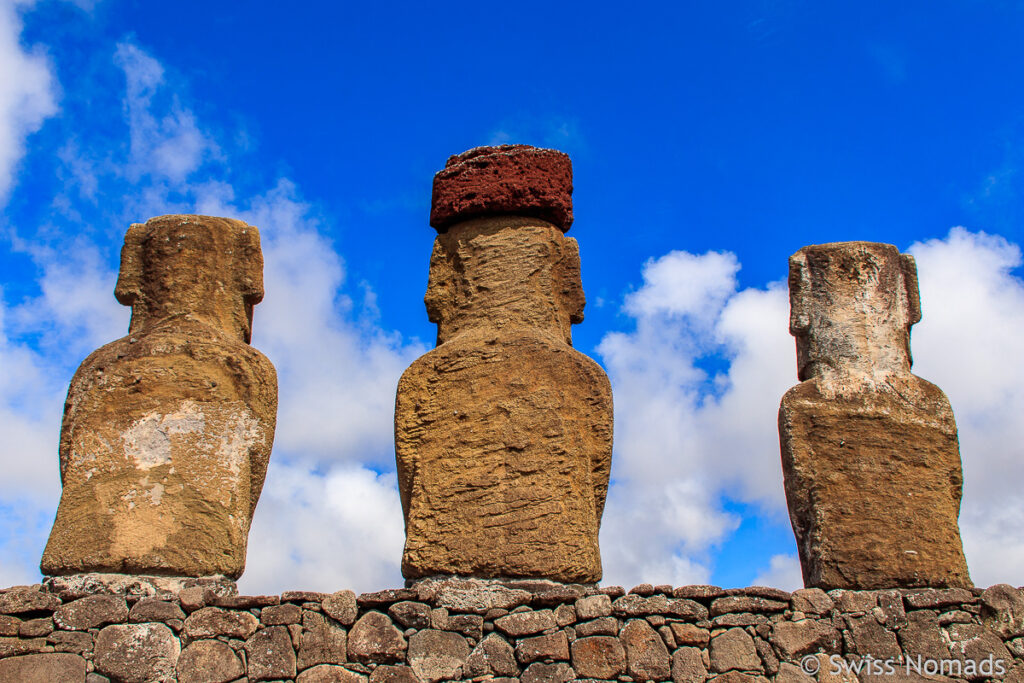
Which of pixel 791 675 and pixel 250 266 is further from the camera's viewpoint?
pixel 250 266

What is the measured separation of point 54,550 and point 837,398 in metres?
5.13

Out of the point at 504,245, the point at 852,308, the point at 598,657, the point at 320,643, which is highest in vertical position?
the point at 504,245

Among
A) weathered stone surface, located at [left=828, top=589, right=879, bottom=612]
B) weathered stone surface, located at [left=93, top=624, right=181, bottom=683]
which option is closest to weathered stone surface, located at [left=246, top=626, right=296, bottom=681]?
weathered stone surface, located at [left=93, top=624, right=181, bottom=683]

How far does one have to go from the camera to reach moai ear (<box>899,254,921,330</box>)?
7801mm

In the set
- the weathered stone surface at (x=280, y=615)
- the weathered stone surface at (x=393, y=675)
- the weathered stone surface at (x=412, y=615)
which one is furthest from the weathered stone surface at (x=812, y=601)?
the weathered stone surface at (x=280, y=615)

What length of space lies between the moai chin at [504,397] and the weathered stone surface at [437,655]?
1.37ft

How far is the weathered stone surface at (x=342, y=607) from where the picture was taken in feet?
20.3

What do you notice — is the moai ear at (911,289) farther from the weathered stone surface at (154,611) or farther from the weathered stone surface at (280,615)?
the weathered stone surface at (154,611)

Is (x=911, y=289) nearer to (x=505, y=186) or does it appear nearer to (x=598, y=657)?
(x=505, y=186)

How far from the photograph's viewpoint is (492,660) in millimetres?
6074

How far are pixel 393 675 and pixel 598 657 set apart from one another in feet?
3.83

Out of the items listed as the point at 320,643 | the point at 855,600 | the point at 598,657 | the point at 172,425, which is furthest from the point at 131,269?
the point at 855,600

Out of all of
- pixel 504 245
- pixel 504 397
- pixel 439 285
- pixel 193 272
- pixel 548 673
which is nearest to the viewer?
pixel 548 673

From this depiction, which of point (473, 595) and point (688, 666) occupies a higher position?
point (473, 595)
